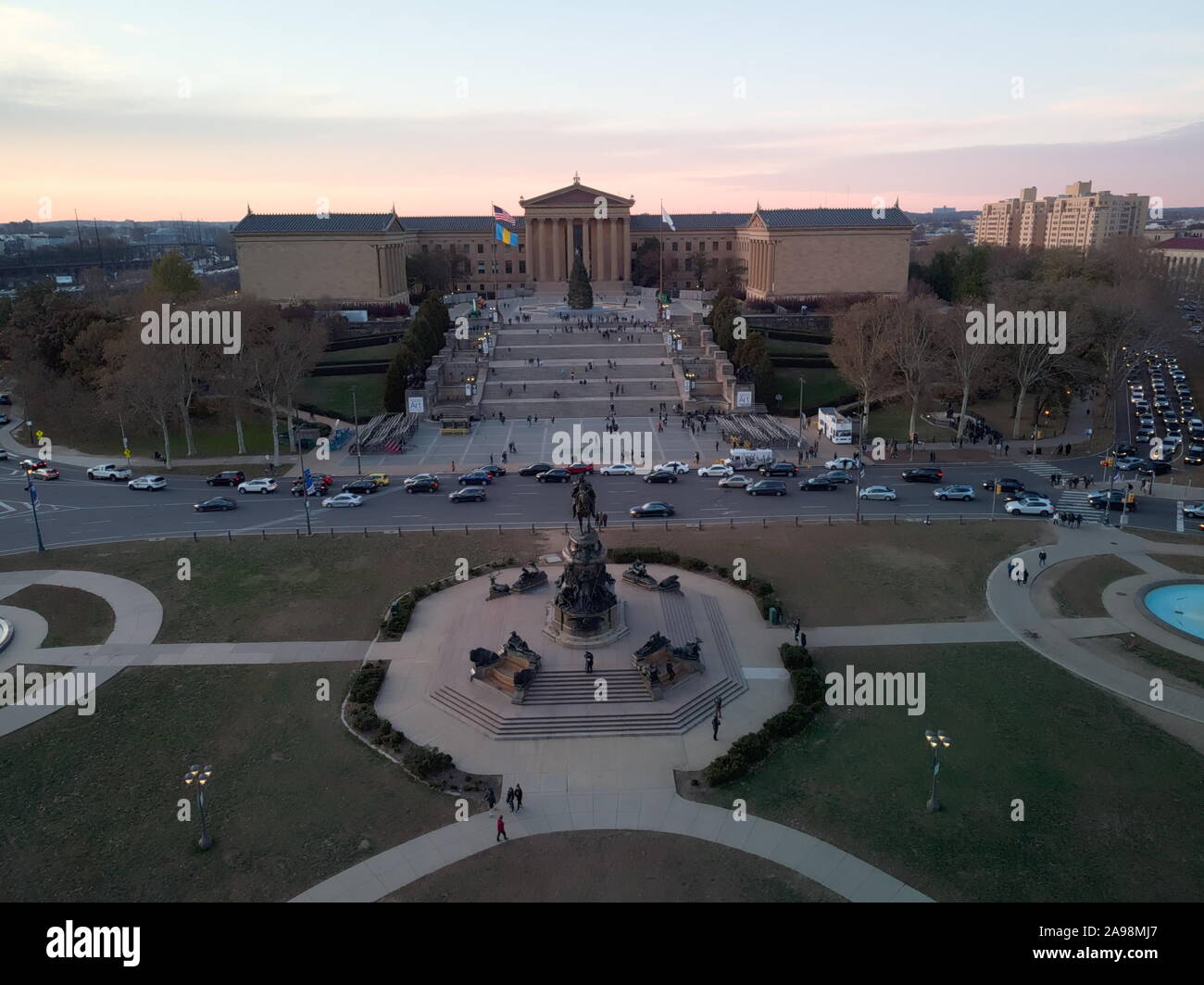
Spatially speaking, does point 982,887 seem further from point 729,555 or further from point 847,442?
point 847,442

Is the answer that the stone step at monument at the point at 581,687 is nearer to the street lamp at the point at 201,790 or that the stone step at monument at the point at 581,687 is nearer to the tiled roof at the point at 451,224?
the street lamp at the point at 201,790

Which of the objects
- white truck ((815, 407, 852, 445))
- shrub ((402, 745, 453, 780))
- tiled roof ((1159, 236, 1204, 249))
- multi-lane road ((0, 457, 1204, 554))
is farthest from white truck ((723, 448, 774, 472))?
tiled roof ((1159, 236, 1204, 249))

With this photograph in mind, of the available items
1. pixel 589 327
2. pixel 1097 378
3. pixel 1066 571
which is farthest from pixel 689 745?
pixel 589 327

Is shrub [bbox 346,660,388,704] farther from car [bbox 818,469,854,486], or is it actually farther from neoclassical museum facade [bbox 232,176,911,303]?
neoclassical museum facade [bbox 232,176,911,303]

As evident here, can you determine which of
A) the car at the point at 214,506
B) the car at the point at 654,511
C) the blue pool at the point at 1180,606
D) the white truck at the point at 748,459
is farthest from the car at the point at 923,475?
the car at the point at 214,506

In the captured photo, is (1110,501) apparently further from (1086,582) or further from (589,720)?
(589,720)
